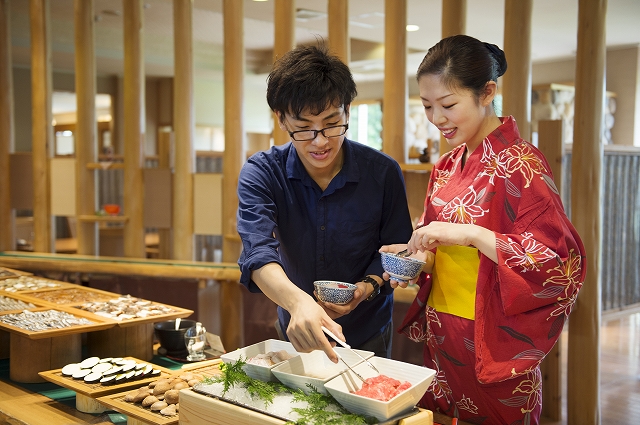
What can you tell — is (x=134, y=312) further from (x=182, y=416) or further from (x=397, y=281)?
(x=397, y=281)

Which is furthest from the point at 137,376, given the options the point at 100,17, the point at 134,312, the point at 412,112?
the point at 412,112

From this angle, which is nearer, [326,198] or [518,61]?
[326,198]

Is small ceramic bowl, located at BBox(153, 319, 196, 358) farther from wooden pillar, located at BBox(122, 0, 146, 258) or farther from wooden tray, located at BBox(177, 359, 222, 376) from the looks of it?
wooden pillar, located at BBox(122, 0, 146, 258)

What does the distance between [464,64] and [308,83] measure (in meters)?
0.43

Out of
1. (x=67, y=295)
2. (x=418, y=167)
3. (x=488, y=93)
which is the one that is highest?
(x=488, y=93)

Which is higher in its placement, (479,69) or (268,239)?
(479,69)

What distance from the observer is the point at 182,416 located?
159cm

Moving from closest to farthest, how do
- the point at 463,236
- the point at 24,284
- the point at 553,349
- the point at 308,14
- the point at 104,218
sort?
1. the point at 463,236
2. the point at 24,284
3. the point at 553,349
4. the point at 104,218
5. the point at 308,14

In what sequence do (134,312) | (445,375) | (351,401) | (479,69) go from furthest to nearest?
(134,312)
(445,375)
(479,69)
(351,401)

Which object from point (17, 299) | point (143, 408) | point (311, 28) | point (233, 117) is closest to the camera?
point (143, 408)

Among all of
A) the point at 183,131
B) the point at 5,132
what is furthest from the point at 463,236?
the point at 5,132

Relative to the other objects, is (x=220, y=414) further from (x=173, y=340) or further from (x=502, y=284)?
(x=173, y=340)

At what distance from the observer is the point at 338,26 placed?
4109 mm

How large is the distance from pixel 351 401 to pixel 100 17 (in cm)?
708
